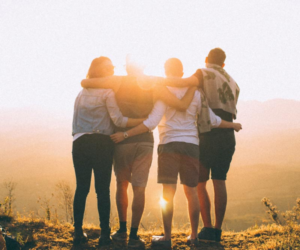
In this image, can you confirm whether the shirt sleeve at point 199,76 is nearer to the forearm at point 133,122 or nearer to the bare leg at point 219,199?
the forearm at point 133,122

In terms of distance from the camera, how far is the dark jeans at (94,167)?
3.51 m

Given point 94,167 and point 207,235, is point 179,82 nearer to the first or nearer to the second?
point 94,167

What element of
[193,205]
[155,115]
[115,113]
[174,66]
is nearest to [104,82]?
[115,113]

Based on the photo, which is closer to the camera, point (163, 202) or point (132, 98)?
point (163, 202)

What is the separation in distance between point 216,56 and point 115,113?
1.67 metres

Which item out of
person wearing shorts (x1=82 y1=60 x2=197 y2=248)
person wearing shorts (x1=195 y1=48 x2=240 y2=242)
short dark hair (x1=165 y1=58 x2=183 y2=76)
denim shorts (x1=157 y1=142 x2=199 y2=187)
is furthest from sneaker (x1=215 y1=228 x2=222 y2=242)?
short dark hair (x1=165 y1=58 x2=183 y2=76)

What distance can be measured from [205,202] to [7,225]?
3.14 metres

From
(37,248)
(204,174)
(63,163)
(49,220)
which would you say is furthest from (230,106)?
(63,163)

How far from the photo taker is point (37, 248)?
12.2 feet

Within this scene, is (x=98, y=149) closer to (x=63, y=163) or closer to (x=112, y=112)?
(x=112, y=112)

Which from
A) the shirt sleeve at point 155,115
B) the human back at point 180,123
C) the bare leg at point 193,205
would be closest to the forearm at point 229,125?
the human back at point 180,123

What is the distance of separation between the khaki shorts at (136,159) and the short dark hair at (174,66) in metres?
0.97

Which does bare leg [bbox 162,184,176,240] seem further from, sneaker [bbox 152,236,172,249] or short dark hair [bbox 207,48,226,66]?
short dark hair [bbox 207,48,226,66]

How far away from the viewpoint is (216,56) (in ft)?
13.5
